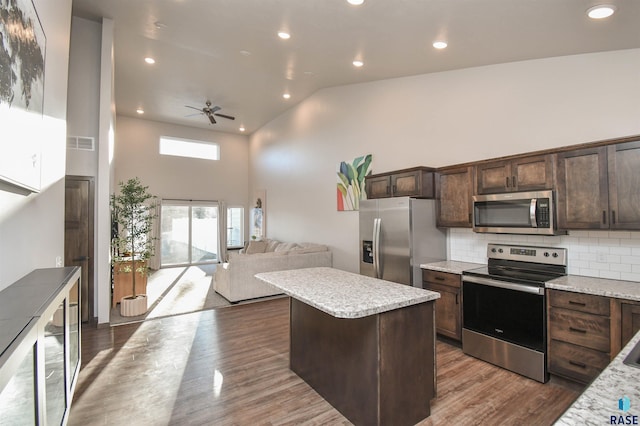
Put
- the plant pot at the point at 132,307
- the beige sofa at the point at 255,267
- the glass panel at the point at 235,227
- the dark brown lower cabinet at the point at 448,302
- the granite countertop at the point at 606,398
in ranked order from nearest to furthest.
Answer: the granite countertop at the point at 606,398 → the dark brown lower cabinet at the point at 448,302 → the plant pot at the point at 132,307 → the beige sofa at the point at 255,267 → the glass panel at the point at 235,227

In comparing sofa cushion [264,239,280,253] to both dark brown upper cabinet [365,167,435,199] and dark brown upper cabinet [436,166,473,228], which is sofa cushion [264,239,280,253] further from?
dark brown upper cabinet [436,166,473,228]

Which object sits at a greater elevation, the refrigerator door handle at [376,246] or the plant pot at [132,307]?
the refrigerator door handle at [376,246]

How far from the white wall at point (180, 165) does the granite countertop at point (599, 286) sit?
9405 mm

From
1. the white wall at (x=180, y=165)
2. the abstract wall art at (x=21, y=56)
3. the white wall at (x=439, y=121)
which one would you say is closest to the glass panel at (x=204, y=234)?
the white wall at (x=180, y=165)

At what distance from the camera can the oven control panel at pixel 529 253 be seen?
3.29 meters

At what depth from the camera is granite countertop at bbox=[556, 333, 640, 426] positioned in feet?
2.85

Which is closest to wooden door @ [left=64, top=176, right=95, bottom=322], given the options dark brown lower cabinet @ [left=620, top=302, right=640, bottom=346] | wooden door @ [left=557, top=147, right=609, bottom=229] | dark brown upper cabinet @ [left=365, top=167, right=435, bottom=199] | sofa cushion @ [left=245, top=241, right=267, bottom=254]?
sofa cushion @ [left=245, top=241, right=267, bottom=254]

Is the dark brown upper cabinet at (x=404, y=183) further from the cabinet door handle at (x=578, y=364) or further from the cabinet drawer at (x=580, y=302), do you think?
the cabinet door handle at (x=578, y=364)

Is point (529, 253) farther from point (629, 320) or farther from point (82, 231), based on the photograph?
point (82, 231)

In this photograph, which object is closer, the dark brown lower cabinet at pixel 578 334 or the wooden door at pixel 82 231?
the dark brown lower cabinet at pixel 578 334

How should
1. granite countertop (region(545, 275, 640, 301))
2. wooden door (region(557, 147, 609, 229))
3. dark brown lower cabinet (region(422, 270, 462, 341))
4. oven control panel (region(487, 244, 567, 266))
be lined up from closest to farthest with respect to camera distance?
granite countertop (region(545, 275, 640, 301)), wooden door (region(557, 147, 609, 229)), oven control panel (region(487, 244, 567, 266)), dark brown lower cabinet (region(422, 270, 462, 341))

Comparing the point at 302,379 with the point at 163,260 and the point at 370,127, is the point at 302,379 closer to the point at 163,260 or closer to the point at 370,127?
the point at 370,127

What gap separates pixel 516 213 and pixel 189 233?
9.09m

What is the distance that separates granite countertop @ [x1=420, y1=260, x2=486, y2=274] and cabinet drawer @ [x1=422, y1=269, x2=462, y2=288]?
0.16 feet
